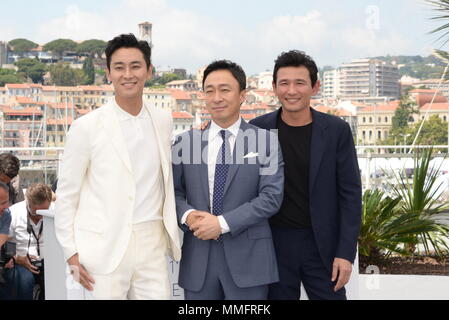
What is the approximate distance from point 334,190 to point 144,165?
24.6 inches

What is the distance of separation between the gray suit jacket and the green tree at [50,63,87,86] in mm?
78964

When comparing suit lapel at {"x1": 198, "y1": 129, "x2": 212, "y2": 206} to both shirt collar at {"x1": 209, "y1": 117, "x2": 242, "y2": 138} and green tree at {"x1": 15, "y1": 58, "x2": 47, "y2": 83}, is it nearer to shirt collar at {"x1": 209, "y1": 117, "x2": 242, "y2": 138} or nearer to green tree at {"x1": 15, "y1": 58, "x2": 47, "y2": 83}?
shirt collar at {"x1": 209, "y1": 117, "x2": 242, "y2": 138}

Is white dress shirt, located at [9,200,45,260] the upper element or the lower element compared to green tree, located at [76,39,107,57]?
lower

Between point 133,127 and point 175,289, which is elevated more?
point 133,127

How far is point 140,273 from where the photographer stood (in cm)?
186

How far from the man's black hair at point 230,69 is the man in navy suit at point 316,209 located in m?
0.17

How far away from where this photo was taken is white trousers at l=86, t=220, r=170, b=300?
6.01ft

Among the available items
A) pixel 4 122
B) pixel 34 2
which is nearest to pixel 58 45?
pixel 4 122

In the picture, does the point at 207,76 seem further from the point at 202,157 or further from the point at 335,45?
the point at 335,45

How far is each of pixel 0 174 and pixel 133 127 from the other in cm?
228

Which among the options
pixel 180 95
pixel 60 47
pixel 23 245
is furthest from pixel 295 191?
pixel 60 47

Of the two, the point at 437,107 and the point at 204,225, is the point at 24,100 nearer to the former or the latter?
the point at 437,107

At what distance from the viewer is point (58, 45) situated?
88062 mm

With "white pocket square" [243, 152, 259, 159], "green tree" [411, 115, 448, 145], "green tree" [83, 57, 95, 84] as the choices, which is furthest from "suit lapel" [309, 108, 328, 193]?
"green tree" [83, 57, 95, 84]
